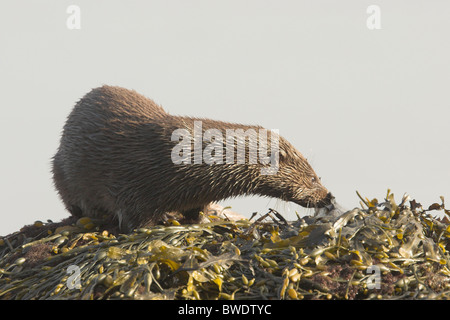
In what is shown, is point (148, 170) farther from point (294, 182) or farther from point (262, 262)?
point (262, 262)

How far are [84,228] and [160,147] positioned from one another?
55.1 inches

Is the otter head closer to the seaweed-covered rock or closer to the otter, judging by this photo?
the otter

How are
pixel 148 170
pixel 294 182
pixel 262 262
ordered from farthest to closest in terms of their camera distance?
1. pixel 294 182
2. pixel 148 170
3. pixel 262 262

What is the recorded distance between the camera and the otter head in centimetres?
795

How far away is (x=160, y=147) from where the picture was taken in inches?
A: 299

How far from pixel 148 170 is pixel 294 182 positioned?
6.60 feet

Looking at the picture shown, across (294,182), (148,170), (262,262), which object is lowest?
(262,262)

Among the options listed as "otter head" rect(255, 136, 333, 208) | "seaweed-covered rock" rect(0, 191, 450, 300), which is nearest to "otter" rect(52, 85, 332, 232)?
"otter head" rect(255, 136, 333, 208)

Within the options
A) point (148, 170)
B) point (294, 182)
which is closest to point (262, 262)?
point (148, 170)

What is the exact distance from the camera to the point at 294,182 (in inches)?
317

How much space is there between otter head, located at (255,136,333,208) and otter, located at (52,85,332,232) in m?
0.01
